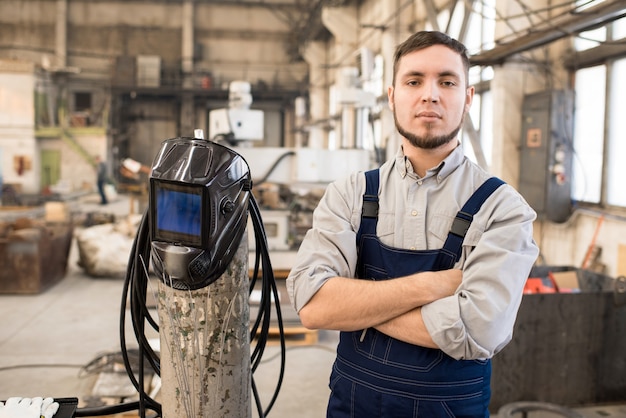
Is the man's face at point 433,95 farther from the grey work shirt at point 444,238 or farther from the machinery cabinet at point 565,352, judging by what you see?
the machinery cabinet at point 565,352

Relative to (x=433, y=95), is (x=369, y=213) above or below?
below

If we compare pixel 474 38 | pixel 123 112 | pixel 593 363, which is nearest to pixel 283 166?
pixel 593 363

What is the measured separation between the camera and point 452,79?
5.13 ft

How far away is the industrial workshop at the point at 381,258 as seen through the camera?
59.2 inches

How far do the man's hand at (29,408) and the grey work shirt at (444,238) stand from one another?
808mm

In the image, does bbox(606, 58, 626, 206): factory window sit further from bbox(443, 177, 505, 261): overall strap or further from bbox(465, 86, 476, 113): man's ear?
bbox(443, 177, 505, 261): overall strap

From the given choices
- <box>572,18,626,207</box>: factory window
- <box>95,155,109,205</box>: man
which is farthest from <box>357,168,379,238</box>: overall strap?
<box>95,155,109,205</box>: man

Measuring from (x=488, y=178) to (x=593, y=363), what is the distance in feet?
8.00

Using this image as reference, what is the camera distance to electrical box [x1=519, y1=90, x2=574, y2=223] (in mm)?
5527

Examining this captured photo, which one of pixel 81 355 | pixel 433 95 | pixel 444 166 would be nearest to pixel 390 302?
pixel 444 166

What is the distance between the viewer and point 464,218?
152 cm

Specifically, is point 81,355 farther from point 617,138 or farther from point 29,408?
point 617,138

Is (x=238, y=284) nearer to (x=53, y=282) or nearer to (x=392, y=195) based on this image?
(x=392, y=195)

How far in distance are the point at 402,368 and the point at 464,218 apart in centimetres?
42
